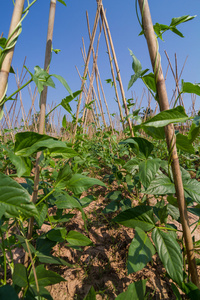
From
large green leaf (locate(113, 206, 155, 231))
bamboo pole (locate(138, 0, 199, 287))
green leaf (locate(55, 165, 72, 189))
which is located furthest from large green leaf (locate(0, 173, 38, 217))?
bamboo pole (locate(138, 0, 199, 287))

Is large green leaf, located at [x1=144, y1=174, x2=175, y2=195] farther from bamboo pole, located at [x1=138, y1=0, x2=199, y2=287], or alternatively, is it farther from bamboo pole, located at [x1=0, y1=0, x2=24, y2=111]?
bamboo pole, located at [x1=0, y1=0, x2=24, y2=111]

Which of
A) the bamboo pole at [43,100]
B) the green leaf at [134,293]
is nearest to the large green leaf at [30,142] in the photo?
the bamboo pole at [43,100]

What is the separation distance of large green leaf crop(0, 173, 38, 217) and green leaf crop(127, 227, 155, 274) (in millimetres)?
281

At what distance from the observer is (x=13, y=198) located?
0.34 m

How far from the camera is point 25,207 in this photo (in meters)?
0.34

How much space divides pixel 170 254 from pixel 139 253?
0.09m

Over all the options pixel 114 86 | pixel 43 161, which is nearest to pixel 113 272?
pixel 43 161

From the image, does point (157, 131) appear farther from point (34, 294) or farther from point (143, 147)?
point (34, 294)

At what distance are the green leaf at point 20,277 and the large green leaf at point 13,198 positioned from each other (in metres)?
0.21

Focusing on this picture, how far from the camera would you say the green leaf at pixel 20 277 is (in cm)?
43

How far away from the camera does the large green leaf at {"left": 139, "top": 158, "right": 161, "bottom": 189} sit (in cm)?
46

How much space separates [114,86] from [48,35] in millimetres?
953

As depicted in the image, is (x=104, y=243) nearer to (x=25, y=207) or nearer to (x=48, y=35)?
(x=25, y=207)

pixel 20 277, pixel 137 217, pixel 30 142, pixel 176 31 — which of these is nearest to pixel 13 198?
pixel 30 142
